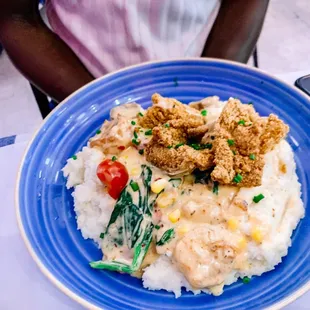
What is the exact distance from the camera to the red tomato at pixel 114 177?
4.37 ft

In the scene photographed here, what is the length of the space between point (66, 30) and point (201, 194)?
100 centimetres

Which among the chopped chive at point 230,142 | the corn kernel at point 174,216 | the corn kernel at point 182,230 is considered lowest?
the corn kernel at point 182,230

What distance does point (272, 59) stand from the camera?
3.70 metres

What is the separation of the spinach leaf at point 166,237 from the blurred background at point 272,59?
92.0 inches

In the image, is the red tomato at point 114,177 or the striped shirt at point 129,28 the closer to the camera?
the red tomato at point 114,177

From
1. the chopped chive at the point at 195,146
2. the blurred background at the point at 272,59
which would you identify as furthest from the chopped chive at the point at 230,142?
Result: the blurred background at the point at 272,59

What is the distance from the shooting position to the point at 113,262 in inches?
48.1

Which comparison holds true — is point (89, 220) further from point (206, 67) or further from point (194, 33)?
point (194, 33)

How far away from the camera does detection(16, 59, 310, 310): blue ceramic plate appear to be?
1.14 metres

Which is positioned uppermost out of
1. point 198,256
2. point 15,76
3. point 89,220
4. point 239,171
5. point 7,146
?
point 239,171

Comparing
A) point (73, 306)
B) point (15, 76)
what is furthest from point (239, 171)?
point (15, 76)

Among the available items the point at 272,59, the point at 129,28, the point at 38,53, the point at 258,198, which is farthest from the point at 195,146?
the point at 272,59

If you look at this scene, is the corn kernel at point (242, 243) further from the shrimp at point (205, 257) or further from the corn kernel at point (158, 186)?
the corn kernel at point (158, 186)

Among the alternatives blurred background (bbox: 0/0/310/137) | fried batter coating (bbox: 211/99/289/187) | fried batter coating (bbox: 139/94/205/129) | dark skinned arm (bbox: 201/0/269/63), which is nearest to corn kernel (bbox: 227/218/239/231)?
fried batter coating (bbox: 211/99/289/187)
